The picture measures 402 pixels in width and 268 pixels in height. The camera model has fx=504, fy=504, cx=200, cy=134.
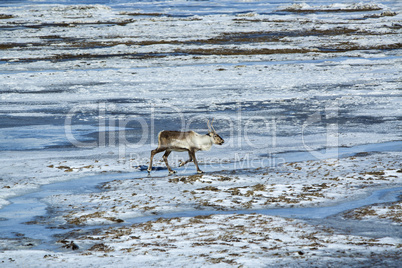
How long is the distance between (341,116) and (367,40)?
23977mm

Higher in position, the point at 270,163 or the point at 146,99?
the point at 146,99

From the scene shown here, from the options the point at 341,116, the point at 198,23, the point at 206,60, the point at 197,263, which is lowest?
the point at 197,263

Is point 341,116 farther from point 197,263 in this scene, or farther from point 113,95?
point 197,263

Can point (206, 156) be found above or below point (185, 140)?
below

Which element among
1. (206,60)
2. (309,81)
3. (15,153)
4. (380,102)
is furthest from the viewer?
(206,60)

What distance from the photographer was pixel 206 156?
45.6ft

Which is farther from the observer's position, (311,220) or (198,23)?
(198,23)

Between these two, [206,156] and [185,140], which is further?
[206,156]

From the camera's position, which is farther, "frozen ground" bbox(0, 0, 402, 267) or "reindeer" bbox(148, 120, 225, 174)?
"reindeer" bbox(148, 120, 225, 174)

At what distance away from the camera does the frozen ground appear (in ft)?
24.4

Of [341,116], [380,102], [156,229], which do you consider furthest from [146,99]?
[156,229]

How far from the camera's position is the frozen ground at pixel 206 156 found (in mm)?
7430

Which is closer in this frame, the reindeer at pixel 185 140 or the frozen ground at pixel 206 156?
the frozen ground at pixel 206 156

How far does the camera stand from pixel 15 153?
14.2 meters
